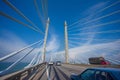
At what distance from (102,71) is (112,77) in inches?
22.0

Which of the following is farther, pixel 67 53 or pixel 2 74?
pixel 67 53

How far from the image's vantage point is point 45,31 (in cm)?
3098

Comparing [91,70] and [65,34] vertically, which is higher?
[65,34]

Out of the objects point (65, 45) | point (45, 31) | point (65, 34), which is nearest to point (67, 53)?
point (65, 45)

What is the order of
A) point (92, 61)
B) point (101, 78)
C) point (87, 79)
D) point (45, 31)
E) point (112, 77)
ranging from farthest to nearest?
point (92, 61)
point (45, 31)
point (87, 79)
point (101, 78)
point (112, 77)

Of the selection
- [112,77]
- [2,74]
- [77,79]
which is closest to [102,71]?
[112,77]

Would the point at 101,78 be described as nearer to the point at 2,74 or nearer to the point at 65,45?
the point at 2,74

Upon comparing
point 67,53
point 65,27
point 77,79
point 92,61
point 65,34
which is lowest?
point 77,79

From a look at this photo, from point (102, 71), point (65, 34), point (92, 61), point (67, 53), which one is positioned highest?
point (65, 34)

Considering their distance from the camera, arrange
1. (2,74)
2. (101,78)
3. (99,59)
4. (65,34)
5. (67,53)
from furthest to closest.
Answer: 1. (65,34)
2. (67,53)
3. (99,59)
4. (2,74)
5. (101,78)

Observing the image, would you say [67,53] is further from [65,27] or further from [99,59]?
[99,59]

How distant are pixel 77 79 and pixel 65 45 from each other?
47270 millimetres

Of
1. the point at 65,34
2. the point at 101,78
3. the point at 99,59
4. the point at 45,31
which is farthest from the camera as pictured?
the point at 65,34

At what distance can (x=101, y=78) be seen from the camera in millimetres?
4125
